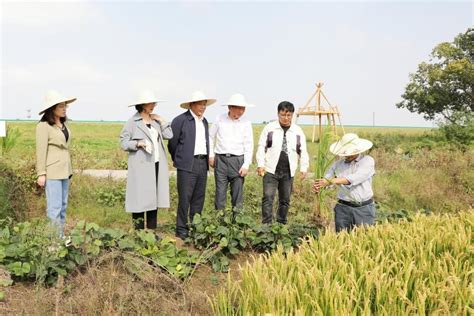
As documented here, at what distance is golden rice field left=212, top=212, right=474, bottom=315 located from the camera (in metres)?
2.17

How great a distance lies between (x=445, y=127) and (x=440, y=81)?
7984 mm

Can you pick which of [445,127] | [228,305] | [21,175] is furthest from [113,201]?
[445,127]

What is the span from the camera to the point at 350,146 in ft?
13.9

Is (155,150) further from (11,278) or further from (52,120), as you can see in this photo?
(11,278)

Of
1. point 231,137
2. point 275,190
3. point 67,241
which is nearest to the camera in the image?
point 67,241

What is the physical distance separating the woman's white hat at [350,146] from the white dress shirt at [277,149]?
1111 millimetres

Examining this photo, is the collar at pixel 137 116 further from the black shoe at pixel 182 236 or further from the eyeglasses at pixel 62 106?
the black shoe at pixel 182 236

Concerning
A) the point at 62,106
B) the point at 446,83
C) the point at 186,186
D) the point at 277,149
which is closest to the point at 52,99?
the point at 62,106

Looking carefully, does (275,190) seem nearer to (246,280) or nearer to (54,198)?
(54,198)

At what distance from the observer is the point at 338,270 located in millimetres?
2578

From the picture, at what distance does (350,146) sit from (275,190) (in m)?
1.50

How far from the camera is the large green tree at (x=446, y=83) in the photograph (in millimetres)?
22125

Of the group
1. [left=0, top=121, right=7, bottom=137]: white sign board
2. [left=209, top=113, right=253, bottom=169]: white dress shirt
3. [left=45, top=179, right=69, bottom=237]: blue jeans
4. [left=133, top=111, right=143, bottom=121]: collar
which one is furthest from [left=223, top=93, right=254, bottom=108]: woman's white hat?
[left=0, top=121, right=7, bottom=137]: white sign board

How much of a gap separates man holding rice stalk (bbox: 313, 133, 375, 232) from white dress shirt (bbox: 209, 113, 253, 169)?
4.16 ft
